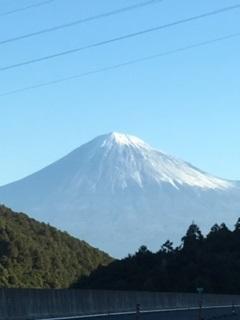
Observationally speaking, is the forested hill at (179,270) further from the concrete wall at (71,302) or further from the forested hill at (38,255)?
the concrete wall at (71,302)

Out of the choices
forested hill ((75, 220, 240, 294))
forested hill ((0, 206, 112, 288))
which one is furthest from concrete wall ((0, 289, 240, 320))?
forested hill ((75, 220, 240, 294))

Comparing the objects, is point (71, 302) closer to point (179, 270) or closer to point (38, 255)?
point (179, 270)

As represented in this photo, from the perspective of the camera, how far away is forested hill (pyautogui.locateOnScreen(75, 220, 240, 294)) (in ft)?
280

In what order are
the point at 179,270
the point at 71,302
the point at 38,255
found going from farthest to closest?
1. the point at 38,255
2. the point at 179,270
3. the point at 71,302

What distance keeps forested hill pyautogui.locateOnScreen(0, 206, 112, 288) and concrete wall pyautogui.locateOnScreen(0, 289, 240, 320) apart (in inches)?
1170

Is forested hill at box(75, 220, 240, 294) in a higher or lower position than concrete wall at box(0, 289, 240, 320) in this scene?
higher

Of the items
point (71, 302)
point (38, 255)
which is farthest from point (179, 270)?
point (71, 302)

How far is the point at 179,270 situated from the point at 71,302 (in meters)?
55.8

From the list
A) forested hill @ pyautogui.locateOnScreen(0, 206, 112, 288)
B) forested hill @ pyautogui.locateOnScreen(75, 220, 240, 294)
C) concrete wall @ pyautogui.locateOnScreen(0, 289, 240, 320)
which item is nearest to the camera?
concrete wall @ pyautogui.locateOnScreen(0, 289, 240, 320)

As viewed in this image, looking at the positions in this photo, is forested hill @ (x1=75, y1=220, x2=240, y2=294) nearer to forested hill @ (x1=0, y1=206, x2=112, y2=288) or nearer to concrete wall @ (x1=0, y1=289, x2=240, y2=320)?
forested hill @ (x1=0, y1=206, x2=112, y2=288)

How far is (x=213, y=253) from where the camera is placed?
313ft

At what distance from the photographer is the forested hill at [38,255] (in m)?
85.6

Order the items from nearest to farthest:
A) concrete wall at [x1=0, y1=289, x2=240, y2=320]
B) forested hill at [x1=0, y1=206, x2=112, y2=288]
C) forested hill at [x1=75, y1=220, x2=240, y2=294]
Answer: concrete wall at [x1=0, y1=289, x2=240, y2=320] < forested hill at [x1=75, y1=220, x2=240, y2=294] < forested hill at [x1=0, y1=206, x2=112, y2=288]

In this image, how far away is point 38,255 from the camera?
93.1 metres
